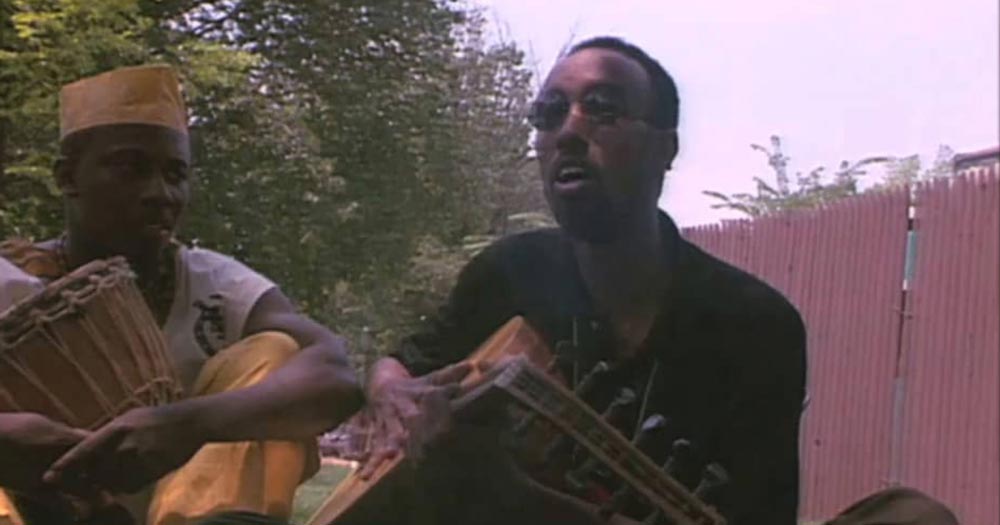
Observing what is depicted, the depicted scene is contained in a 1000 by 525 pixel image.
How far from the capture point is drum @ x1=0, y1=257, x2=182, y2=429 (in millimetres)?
1234

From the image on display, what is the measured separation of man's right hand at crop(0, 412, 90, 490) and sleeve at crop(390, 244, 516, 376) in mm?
280

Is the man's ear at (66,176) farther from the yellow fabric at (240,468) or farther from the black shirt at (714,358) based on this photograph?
the black shirt at (714,358)

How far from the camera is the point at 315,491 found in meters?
1.30

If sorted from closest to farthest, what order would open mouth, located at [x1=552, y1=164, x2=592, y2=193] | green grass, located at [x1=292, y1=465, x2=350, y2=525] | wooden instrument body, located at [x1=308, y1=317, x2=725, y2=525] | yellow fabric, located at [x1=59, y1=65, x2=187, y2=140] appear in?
wooden instrument body, located at [x1=308, y1=317, x2=725, y2=525]
open mouth, located at [x1=552, y1=164, x2=592, y2=193]
green grass, located at [x1=292, y1=465, x2=350, y2=525]
yellow fabric, located at [x1=59, y1=65, x2=187, y2=140]

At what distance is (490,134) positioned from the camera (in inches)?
54.9

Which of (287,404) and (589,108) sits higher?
(589,108)

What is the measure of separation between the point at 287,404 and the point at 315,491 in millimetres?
109

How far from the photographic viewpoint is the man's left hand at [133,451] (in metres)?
1.15

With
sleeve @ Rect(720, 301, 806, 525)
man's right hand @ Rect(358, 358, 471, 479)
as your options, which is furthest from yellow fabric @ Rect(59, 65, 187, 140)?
sleeve @ Rect(720, 301, 806, 525)

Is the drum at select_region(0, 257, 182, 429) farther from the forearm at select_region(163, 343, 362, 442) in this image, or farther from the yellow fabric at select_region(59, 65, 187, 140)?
the yellow fabric at select_region(59, 65, 187, 140)

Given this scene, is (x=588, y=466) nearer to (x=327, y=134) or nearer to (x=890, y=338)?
(x=890, y=338)

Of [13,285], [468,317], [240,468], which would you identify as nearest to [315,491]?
[240,468]

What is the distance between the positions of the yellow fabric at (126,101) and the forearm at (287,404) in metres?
0.28

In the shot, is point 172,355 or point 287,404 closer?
point 287,404
